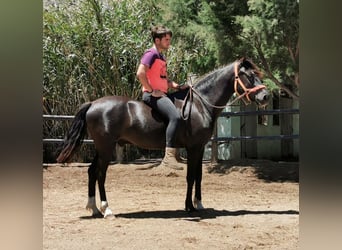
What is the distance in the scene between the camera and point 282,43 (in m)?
6.89

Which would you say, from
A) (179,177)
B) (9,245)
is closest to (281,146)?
(179,177)

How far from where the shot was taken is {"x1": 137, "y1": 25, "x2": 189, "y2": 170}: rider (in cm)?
487

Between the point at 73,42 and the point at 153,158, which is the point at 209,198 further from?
the point at 73,42

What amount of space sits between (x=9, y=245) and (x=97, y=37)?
928 cm

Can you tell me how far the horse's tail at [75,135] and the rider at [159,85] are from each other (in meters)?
0.66

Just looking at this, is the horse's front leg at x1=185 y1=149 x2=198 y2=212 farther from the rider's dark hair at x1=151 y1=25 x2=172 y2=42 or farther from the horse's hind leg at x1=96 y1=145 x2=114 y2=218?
the rider's dark hair at x1=151 y1=25 x2=172 y2=42

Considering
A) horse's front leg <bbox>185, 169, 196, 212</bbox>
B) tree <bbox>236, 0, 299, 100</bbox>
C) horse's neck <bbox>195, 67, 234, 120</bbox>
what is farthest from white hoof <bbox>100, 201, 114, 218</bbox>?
tree <bbox>236, 0, 299, 100</bbox>

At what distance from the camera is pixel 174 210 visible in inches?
217

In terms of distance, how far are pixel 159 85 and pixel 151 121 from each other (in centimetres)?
38

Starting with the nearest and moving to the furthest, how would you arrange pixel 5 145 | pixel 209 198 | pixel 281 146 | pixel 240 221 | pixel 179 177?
1. pixel 5 145
2. pixel 240 221
3. pixel 209 198
4. pixel 179 177
5. pixel 281 146

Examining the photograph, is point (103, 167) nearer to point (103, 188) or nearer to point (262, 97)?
point (103, 188)

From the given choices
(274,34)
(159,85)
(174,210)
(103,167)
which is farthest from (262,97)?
(274,34)

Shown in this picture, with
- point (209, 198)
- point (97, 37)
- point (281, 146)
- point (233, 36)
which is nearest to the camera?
point (209, 198)

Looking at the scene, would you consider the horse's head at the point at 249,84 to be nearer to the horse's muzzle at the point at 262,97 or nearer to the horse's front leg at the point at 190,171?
the horse's muzzle at the point at 262,97
